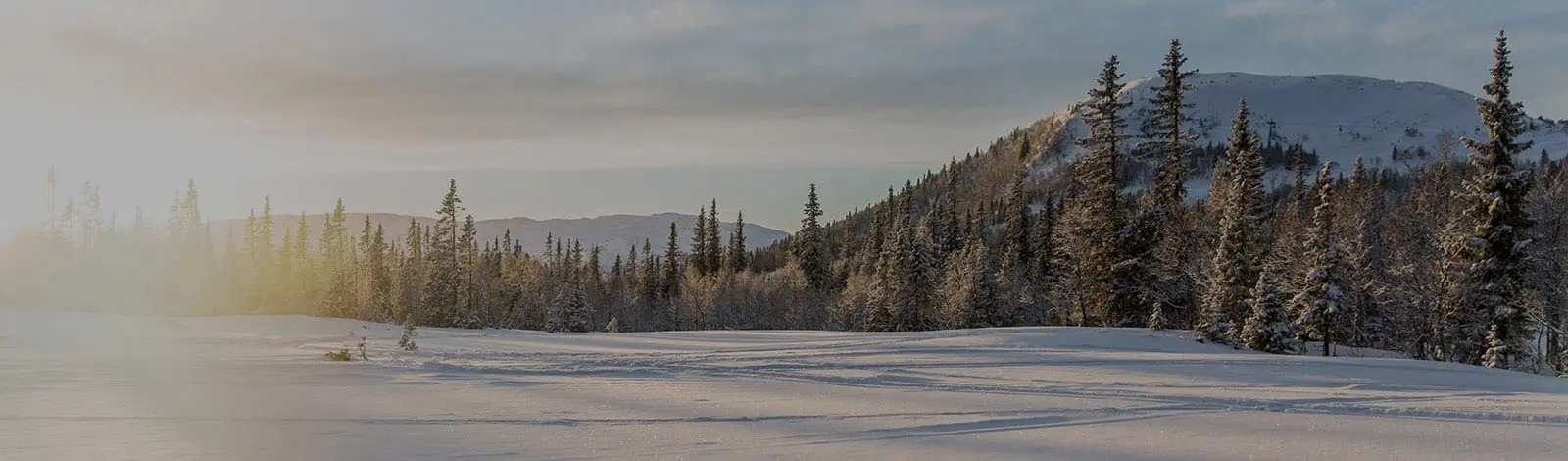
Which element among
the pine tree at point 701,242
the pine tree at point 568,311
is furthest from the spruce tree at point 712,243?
the pine tree at point 568,311

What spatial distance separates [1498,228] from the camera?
24812 millimetres

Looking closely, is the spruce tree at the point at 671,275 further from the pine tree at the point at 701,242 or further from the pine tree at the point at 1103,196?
the pine tree at the point at 1103,196

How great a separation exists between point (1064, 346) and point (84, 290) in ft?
283

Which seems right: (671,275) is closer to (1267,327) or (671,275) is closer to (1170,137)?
(1170,137)

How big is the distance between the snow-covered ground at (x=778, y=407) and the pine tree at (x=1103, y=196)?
15.2 m

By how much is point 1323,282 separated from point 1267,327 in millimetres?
5231

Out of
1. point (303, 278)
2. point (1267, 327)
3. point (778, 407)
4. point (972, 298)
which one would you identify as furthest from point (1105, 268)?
point (303, 278)

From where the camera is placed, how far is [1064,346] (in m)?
18.5

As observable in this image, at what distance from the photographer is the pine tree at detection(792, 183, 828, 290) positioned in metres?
83.1

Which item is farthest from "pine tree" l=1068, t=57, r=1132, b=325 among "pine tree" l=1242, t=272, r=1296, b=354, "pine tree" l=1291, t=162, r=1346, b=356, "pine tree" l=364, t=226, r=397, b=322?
"pine tree" l=364, t=226, r=397, b=322

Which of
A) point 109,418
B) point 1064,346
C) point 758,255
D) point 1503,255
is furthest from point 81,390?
point 758,255

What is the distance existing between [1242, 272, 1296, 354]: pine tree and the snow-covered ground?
24.6 ft

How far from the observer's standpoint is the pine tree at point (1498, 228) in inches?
959

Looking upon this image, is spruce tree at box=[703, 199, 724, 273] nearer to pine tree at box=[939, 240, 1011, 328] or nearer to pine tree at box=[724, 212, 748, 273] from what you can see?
pine tree at box=[724, 212, 748, 273]
